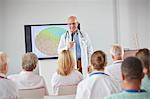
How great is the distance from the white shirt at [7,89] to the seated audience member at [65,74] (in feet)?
3.02

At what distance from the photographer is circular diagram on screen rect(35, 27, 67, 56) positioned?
22.7 feet

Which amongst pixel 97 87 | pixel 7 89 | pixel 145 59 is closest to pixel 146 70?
pixel 145 59

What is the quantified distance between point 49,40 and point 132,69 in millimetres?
5288

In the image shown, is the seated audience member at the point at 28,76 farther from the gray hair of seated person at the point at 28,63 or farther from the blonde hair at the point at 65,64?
the blonde hair at the point at 65,64

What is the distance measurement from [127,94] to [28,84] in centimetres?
187

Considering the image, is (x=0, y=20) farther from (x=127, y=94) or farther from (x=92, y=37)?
(x=127, y=94)

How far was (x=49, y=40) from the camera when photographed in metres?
6.98

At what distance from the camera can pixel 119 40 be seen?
24.6 ft

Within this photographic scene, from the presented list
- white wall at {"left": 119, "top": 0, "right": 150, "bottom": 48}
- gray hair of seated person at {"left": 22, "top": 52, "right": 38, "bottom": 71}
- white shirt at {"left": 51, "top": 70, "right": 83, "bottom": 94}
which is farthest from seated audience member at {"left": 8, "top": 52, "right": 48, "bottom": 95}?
white wall at {"left": 119, "top": 0, "right": 150, "bottom": 48}

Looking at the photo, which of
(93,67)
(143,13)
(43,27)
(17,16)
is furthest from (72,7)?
(93,67)

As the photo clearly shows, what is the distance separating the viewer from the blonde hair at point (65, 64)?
12.5 feet

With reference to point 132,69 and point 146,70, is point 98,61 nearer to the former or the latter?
point 146,70

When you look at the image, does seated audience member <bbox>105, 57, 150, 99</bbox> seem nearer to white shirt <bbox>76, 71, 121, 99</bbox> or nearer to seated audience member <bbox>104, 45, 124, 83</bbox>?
white shirt <bbox>76, 71, 121, 99</bbox>

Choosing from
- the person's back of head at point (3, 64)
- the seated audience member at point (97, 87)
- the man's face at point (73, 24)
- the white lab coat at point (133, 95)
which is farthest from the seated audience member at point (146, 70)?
the man's face at point (73, 24)
